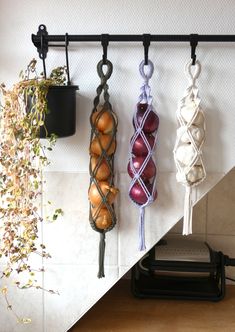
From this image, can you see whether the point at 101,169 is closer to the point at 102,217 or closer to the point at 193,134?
the point at 102,217

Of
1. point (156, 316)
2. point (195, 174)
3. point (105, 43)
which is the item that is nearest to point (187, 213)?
point (195, 174)

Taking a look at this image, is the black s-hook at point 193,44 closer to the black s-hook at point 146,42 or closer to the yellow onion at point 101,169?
the black s-hook at point 146,42

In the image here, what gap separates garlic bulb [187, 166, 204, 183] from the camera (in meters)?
0.96

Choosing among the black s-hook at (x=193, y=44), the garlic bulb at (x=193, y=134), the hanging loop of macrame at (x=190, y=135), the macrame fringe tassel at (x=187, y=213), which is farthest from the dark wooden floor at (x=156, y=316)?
the black s-hook at (x=193, y=44)

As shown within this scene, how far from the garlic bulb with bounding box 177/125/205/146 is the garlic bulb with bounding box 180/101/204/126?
0.01 metres

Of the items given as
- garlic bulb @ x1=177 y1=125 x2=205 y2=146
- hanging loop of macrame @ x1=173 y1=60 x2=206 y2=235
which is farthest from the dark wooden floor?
garlic bulb @ x1=177 y1=125 x2=205 y2=146

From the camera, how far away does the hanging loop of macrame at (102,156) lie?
957 millimetres

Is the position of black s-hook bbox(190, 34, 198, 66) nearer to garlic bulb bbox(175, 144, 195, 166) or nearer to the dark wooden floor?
garlic bulb bbox(175, 144, 195, 166)

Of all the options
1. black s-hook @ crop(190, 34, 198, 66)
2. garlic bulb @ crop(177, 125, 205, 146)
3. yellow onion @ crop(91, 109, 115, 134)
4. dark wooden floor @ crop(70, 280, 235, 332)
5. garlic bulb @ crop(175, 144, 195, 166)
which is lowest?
dark wooden floor @ crop(70, 280, 235, 332)

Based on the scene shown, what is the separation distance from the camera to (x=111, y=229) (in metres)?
1.00

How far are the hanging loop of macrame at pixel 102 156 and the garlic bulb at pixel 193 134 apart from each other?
0.16 meters

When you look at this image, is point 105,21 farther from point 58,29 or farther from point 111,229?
point 111,229

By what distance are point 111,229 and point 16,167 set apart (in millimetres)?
278

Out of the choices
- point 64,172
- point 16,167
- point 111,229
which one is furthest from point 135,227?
point 16,167
